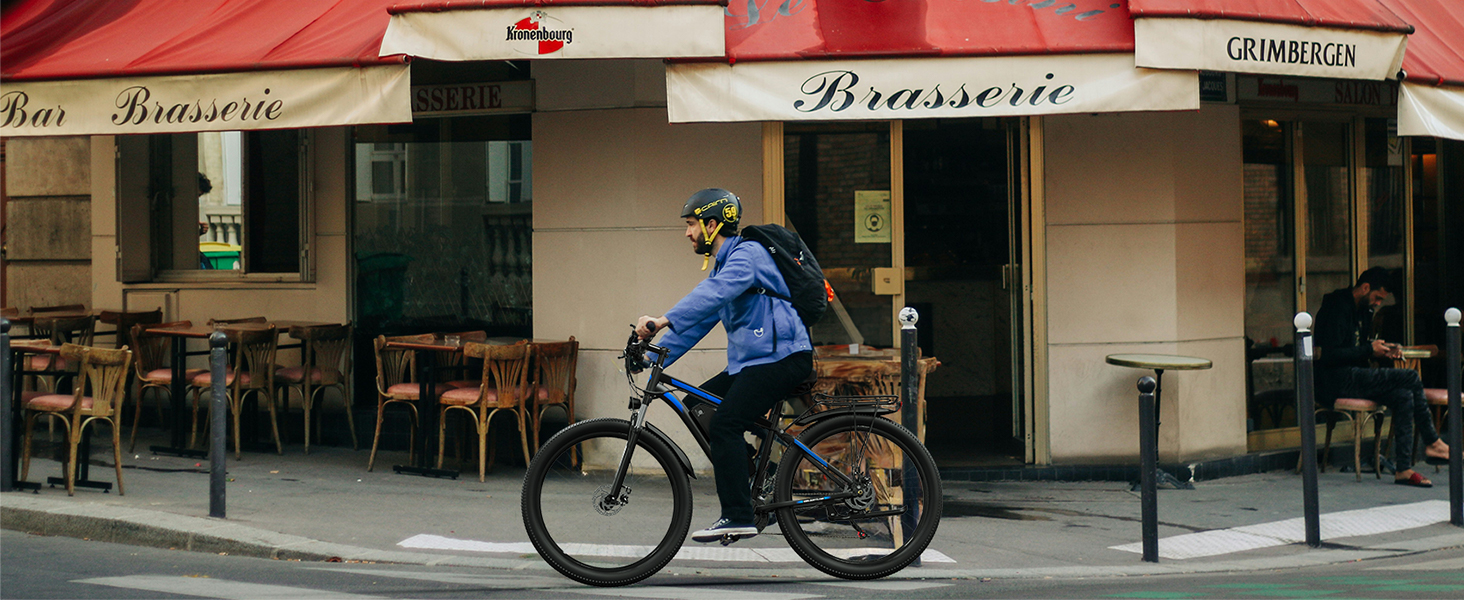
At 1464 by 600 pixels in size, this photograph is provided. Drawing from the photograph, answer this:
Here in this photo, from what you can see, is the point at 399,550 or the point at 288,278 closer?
the point at 399,550

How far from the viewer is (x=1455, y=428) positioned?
25.2ft

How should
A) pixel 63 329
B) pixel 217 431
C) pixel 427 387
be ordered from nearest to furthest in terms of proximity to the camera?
pixel 217 431
pixel 427 387
pixel 63 329

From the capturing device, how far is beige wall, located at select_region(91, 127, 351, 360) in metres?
10.3

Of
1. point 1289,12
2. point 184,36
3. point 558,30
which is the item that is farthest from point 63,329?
point 1289,12

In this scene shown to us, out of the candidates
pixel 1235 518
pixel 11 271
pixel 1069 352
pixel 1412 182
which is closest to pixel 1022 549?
pixel 1235 518

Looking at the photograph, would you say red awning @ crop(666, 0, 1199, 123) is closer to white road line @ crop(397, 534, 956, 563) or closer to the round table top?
the round table top

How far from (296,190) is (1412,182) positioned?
9.10 meters

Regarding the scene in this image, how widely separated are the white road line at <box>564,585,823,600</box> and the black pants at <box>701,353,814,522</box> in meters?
0.32

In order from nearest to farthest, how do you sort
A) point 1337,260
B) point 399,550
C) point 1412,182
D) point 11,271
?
point 399,550
point 1337,260
point 1412,182
point 11,271

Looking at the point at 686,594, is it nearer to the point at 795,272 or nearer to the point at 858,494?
the point at 858,494

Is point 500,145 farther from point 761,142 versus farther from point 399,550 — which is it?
point 399,550

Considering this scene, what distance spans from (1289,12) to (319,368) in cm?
698

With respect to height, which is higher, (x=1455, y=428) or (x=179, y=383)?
(x=179, y=383)

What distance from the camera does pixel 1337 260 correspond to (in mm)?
10250
